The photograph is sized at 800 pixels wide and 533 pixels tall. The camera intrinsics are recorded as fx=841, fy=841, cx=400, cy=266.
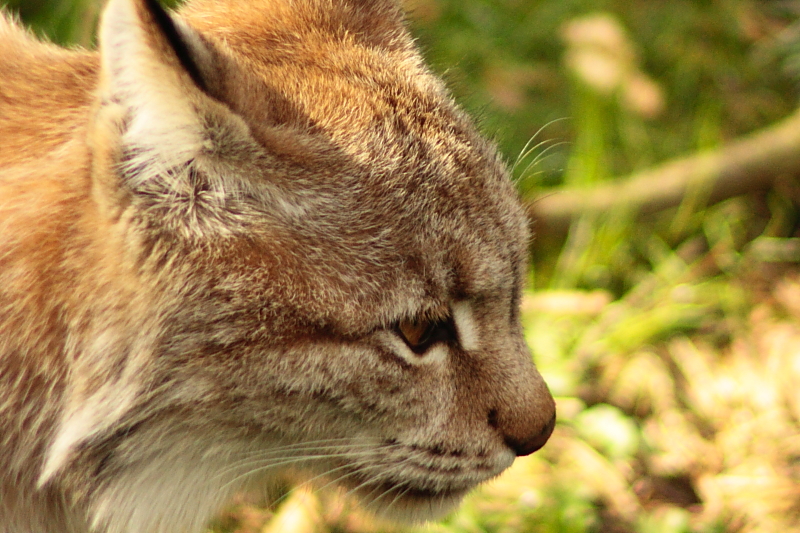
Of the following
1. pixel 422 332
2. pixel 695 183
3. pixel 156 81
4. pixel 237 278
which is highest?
pixel 156 81

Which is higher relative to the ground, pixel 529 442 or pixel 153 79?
pixel 153 79

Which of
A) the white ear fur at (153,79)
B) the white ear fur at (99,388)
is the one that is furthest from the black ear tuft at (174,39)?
the white ear fur at (99,388)

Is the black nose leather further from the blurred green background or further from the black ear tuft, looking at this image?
the black ear tuft

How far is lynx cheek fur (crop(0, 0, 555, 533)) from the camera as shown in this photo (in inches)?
71.7

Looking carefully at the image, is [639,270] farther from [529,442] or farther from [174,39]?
[174,39]

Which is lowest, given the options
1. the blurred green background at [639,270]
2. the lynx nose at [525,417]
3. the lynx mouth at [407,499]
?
the blurred green background at [639,270]

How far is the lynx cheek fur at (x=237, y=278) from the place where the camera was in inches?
71.7

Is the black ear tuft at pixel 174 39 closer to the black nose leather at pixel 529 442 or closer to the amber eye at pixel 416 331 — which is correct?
the amber eye at pixel 416 331

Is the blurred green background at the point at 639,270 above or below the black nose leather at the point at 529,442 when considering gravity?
below

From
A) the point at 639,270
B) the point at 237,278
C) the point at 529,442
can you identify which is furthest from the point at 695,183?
the point at 237,278

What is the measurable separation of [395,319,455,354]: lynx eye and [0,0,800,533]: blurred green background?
0.66 metres

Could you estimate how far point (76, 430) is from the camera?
190 centimetres

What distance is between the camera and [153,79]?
64.5 inches

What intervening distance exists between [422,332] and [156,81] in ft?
3.00
